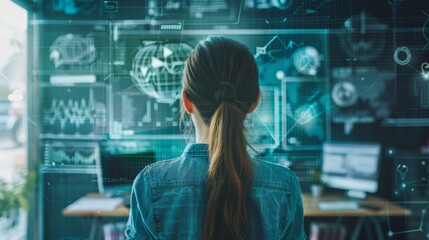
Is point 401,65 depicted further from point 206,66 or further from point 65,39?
point 65,39

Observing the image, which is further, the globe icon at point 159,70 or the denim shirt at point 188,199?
the globe icon at point 159,70

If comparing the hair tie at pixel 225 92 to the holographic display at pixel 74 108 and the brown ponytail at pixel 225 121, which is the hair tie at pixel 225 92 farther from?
the holographic display at pixel 74 108

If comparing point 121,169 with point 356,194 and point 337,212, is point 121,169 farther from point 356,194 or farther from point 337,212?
point 356,194

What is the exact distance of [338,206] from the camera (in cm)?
223

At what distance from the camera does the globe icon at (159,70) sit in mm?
1921

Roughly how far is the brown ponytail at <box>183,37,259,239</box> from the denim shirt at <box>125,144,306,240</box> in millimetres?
29

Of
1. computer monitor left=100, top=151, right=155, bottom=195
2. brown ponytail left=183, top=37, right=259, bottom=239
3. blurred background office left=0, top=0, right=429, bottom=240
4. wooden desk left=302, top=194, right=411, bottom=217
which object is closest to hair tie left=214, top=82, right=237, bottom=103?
brown ponytail left=183, top=37, right=259, bottom=239

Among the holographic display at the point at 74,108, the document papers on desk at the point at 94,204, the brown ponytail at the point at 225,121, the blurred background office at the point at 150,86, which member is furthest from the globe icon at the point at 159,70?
the brown ponytail at the point at 225,121

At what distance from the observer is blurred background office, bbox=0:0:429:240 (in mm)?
1903

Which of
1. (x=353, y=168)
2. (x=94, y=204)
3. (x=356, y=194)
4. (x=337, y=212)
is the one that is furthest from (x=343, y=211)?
(x=94, y=204)

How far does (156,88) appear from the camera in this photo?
1.92 metres

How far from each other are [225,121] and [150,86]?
92 cm

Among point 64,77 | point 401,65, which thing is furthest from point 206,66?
point 401,65

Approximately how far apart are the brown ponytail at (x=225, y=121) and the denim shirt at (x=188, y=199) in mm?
29
